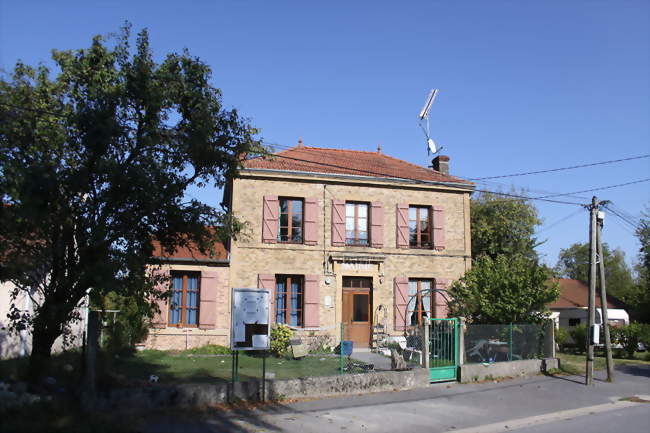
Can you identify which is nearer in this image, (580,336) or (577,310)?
(580,336)

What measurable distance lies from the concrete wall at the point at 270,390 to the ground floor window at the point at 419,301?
638 centimetres

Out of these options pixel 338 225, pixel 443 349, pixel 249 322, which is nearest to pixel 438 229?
pixel 338 225

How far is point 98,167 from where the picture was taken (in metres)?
8.19

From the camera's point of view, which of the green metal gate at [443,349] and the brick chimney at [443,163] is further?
the brick chimney at [443,163]

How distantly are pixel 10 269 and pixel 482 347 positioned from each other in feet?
36.8

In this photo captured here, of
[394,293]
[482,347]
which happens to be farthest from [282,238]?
[482,347]

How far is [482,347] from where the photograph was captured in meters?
14.4

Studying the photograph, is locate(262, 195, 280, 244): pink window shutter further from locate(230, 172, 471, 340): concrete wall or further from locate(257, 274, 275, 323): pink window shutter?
locate(257, 274, 275, 323): pink window shutter

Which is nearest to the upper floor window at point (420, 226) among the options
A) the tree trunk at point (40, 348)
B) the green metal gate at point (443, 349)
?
the green metal gate at point (443, 349)

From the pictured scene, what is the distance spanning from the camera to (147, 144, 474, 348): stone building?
17.5 meters

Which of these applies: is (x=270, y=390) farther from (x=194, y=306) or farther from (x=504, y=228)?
(x=504, y=228)

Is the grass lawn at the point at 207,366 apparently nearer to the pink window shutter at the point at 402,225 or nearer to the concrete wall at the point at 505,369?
the concrete wall at the point at 505,369

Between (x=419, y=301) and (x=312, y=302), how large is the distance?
393cm

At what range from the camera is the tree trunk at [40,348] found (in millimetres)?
8781
